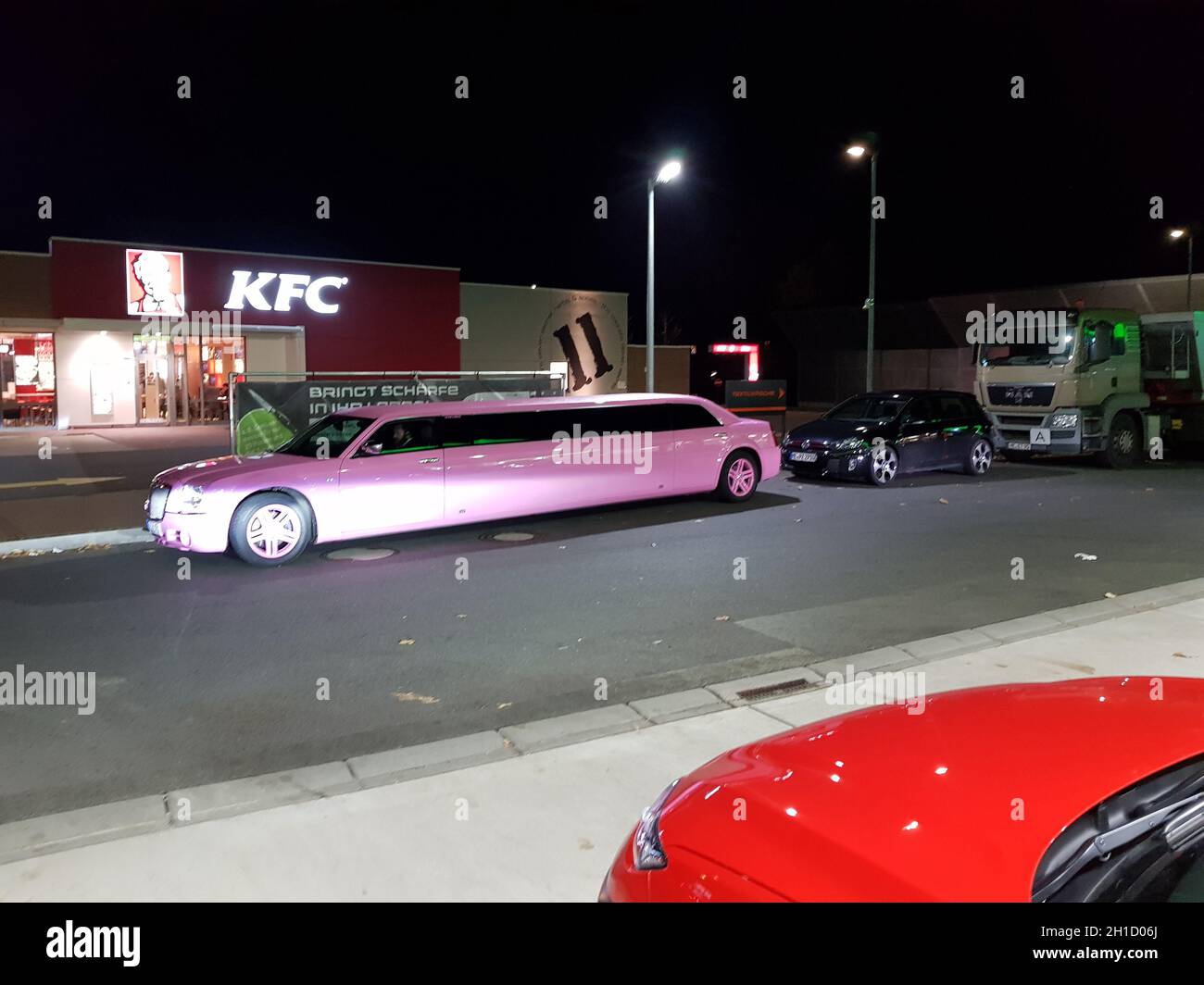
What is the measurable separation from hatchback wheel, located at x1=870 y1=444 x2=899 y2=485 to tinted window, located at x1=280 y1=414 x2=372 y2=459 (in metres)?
8.26

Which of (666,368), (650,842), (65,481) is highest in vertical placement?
(666,368)

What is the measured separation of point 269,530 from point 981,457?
12498 mm

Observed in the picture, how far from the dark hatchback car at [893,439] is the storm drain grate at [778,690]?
10180 millimetres

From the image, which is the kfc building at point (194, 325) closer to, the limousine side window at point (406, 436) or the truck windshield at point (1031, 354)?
the truck windshield at point (1031, 354)

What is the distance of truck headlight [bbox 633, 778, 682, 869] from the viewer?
108 inches

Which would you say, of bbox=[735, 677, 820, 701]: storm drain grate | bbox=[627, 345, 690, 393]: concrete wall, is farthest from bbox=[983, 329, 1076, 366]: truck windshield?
bbox=[627, 345, 690, 393]: concrete wall

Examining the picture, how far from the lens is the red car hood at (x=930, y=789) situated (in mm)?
2352

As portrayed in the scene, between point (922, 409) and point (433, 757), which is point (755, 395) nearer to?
point (922, 409)

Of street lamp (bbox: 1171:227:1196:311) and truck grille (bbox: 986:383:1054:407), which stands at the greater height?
street lamp (bbox: 1171:227:1196:311)

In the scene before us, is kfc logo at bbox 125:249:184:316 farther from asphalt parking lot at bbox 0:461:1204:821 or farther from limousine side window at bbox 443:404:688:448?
limousine side window at bbox 443:404:688:448

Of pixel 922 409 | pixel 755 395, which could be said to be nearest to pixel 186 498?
pixel 922 409

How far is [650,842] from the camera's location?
2.87 meters

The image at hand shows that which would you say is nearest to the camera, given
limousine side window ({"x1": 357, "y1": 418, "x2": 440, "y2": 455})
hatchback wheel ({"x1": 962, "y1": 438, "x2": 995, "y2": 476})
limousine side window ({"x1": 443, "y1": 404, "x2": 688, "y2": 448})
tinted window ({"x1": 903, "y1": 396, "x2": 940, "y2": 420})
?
limousine side window ({"x1": 357, "y1": 418, "x2": 440, "y2": 455})
